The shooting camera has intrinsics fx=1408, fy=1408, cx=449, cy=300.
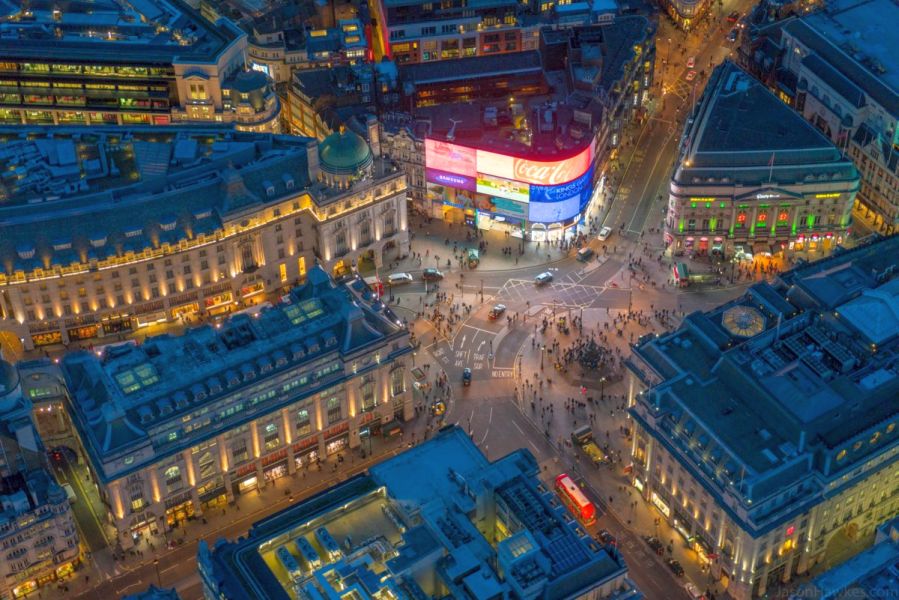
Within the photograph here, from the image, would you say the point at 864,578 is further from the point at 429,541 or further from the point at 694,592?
the point at 429,541

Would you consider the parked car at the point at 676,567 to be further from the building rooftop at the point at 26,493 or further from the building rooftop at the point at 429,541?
the building rooftop at the point at 26,493

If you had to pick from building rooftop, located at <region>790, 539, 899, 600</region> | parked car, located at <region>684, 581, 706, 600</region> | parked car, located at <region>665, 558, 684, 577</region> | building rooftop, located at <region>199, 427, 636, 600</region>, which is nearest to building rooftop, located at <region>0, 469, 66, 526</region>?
building rooftop, located at <region>199, 427, 636, 600</region>

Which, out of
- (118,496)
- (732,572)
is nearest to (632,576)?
(732,572)

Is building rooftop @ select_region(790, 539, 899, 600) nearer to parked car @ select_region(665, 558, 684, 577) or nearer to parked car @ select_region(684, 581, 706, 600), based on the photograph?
parked car @ select_region(684, 581, 706, 600)

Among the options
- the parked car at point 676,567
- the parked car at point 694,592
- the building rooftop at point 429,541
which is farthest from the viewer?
the parked car at point 676,567

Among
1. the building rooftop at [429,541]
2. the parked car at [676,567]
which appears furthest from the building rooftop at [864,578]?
the building rooftop at [429,541]

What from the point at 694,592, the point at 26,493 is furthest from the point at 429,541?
the point at 26,493

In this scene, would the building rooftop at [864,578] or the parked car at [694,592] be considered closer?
the building rooftop at [864,578]

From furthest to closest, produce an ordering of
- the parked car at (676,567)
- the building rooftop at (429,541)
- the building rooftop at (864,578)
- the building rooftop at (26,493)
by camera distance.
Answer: the parked car at (676,567)
the building rooftop at (26,493)
the building rooftop at (429,541)
the building rooftop at (864,578)
